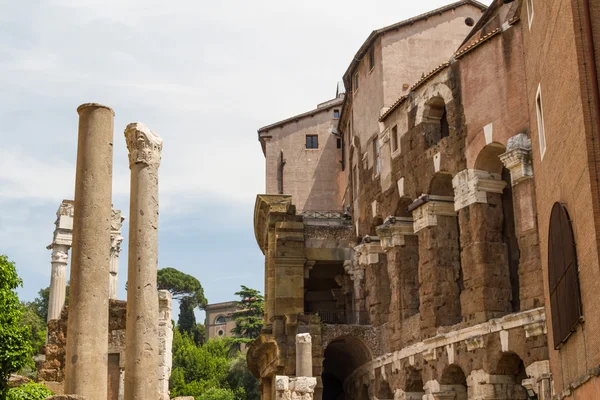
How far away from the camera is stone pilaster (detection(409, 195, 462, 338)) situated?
2731 centimetres

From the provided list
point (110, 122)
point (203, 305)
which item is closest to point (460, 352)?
point (110, 122)

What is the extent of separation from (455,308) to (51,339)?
12.5m

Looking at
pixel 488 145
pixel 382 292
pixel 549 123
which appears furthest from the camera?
pixel 382 292

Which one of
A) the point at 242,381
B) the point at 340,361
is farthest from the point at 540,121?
the point at 242,381

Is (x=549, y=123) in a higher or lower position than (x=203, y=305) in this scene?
lower

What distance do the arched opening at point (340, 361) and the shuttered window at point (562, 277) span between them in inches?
650

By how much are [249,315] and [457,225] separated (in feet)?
133

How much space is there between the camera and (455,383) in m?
26.8

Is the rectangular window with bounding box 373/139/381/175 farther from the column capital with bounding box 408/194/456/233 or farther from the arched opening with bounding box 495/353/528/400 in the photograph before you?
the arched opening with bounding box 495/353/528/400

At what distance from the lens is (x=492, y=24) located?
27.7 m

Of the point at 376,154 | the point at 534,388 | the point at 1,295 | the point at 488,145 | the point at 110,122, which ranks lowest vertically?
the point at 534,388

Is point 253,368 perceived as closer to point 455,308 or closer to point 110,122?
point 455,308

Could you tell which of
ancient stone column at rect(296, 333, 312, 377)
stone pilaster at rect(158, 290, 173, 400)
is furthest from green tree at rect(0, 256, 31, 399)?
ancient stone column at rect(296, 333, 312, 377)

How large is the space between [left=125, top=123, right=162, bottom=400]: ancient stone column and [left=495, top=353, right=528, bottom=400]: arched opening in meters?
12.2
